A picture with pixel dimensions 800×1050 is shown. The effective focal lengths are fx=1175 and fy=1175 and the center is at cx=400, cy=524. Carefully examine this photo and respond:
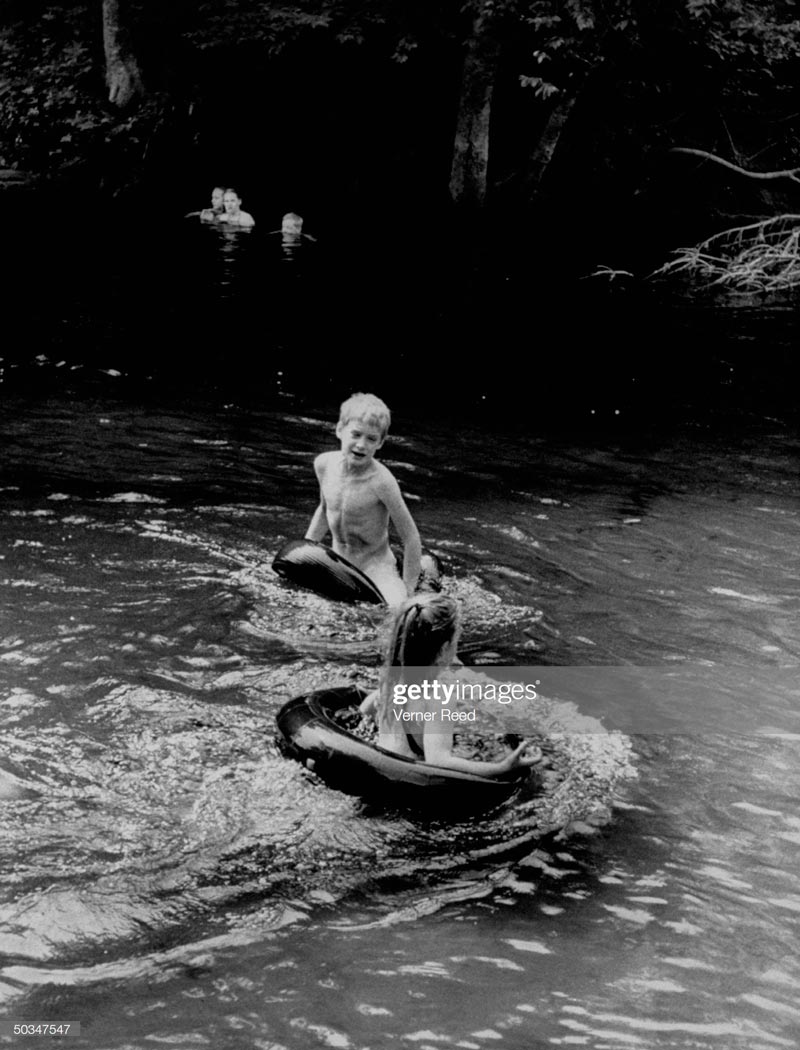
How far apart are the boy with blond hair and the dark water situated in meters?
0.51

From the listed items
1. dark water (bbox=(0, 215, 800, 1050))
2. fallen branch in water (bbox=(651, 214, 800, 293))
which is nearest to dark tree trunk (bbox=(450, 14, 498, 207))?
fallen branch in water (bbox=(651, 214, 800, 293))

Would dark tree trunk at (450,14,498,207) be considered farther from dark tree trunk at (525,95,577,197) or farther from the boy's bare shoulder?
the boy's bare shoulder

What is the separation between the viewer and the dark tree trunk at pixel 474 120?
2145 cm

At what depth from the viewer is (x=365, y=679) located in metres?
6.49

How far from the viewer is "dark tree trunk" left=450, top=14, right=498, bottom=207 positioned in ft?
70.4

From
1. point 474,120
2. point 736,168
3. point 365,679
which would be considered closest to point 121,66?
point 474,120

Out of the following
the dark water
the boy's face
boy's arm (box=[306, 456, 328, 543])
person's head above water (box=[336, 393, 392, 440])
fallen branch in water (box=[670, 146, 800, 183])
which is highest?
fallen branch in water (box=[670, 146, 800, 183])

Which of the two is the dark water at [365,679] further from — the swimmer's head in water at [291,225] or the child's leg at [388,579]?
the swimmer's head in water at [291,225]

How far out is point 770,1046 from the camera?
382cm

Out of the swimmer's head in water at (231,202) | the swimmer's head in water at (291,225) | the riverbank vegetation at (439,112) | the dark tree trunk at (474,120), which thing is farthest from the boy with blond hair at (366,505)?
the swimmer's head in water at (231,202)

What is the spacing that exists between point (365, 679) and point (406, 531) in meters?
1.06

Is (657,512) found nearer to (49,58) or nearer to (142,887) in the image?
(142,887)

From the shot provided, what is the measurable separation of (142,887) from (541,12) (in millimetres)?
18186

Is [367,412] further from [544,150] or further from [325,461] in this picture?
[544,150]
